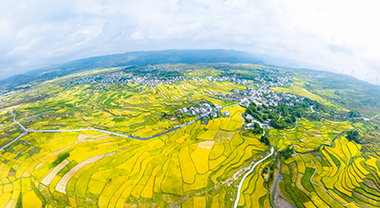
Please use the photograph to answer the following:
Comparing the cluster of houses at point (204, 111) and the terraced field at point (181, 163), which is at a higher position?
the cluster of houses at point (204, 111)

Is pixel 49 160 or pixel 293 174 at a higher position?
pixel 49 160

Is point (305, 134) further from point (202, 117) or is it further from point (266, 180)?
point (202, 117)

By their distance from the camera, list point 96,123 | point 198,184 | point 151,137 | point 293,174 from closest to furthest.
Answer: point 198,184, point 293,174, point 151,137, point 96,123

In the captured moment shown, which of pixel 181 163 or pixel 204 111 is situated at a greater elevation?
pixel 204 111

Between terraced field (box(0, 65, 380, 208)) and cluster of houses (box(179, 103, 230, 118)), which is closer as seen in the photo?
terraced field (box(0, 65, 380, 208))

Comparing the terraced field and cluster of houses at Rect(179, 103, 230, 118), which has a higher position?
cluster of houses at Rect(179, 103, 230, 118)

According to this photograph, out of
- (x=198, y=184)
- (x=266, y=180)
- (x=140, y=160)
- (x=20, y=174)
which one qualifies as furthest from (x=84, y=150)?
(x=266, y=180)

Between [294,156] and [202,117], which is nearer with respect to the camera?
[294,156]

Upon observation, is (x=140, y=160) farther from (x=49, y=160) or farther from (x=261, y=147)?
(x=261, y=147)

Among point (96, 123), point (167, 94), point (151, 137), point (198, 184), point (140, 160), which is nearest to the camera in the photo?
point (198, 184)

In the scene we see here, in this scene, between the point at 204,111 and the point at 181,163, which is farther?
the point at 204,111

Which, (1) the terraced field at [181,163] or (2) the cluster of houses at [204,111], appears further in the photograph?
(2) the cluster of houses at [204,111]
